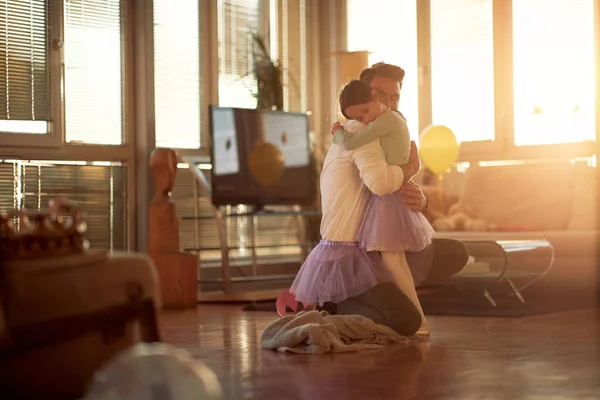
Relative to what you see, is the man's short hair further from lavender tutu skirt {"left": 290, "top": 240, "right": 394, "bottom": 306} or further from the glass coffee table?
the glass coffee table

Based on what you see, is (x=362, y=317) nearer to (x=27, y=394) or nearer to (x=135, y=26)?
(x=27, y=394)

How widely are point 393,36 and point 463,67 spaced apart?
0.70 meters

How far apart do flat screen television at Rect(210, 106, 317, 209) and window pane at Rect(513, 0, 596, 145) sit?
5.30 feet

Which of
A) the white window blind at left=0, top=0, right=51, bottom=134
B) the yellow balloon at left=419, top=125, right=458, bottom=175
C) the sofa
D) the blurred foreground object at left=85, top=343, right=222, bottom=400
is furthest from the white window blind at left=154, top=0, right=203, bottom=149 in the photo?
the blurred foreground object at left=85, top=343, right=222, bottom=400

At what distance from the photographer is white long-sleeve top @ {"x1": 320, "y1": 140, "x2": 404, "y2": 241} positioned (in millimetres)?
3559

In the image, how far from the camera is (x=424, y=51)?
7.50 m

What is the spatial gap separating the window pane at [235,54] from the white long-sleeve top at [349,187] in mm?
3429

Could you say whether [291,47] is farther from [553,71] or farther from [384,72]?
[384,72]

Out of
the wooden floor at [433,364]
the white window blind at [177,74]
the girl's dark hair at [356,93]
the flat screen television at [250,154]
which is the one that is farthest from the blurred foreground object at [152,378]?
the white window blind at [177,74]

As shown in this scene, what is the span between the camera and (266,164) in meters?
6.45

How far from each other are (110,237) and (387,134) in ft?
10.5

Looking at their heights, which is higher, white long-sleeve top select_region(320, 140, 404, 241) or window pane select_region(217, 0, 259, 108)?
window pane select_region(217, 0, 259, 108)

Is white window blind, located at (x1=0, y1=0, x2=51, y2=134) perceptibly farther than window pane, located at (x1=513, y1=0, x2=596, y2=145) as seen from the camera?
No

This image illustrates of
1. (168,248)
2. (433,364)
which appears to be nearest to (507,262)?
(168,248)
